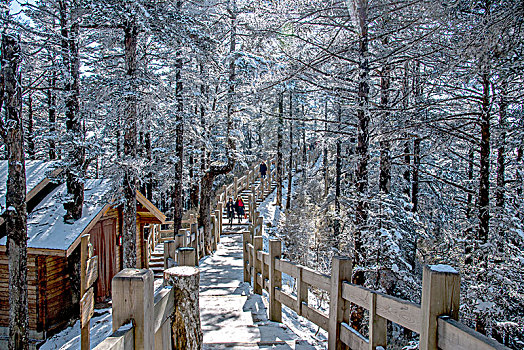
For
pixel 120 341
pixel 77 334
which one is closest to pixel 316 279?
pixel 120 341

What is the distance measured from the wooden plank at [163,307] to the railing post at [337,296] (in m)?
1.92

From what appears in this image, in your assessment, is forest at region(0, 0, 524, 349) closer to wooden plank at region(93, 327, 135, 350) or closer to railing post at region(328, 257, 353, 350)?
railing post at region(328, 257, 353, 350)

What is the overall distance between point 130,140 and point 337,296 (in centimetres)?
857

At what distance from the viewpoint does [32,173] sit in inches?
549

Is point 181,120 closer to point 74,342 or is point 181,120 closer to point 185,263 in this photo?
point 74,342

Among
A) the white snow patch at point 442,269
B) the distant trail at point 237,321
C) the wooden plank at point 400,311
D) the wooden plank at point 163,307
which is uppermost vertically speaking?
the white snow patch at point 442,269

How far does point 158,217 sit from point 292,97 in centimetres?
1759

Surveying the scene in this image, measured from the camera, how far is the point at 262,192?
29.1 m

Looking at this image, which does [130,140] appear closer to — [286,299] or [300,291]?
[286,299]

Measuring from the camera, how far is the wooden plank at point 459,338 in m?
1.91

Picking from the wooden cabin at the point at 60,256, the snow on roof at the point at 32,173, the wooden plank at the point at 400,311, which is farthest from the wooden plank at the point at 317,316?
the snow on roof at the point at 32,173

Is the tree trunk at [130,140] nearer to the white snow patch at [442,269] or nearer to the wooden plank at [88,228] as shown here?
the wooden plank at [88,228]

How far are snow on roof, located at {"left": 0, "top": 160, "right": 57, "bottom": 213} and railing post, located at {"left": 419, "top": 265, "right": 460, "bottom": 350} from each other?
13.6 m

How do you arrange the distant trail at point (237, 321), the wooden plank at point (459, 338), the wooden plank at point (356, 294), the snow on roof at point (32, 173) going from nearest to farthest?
the wooden plank at point (459, 338)
the wooden plank at point (356, 294)
the distant trail at point (237, 321)
the snow on roof at point (32, 173)
